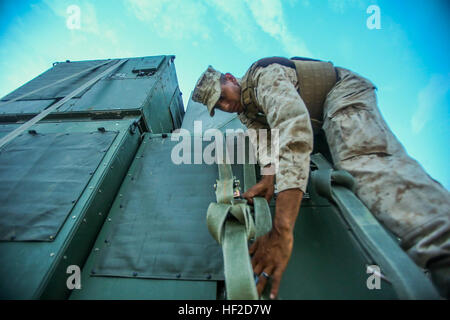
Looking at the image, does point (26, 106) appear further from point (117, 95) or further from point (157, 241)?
point (157, 241)

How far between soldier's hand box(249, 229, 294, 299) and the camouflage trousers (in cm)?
52

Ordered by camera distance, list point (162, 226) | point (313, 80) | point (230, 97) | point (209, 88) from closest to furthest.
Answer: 1. point (162, 226)
2. point (313, 80)
3. point (230, 97)
4. point (209, 88)

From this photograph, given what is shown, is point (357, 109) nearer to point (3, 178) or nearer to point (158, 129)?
point (158, 129)

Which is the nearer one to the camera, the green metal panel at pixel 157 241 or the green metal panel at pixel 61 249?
the green metal panel at pixel 61 249

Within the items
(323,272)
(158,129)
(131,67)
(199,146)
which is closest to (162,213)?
(199,146)

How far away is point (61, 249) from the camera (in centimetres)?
121

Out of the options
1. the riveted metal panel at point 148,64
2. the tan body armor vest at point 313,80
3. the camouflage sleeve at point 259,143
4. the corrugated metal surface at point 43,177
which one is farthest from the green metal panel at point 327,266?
the riveted metal panel at point 148,64

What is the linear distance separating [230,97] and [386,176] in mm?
Result: 1377

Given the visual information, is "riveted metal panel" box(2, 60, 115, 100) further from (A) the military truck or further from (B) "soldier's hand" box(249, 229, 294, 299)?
(B) "soldier's hand" box(249, 229, 294, 299)

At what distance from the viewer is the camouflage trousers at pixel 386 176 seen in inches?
34.5

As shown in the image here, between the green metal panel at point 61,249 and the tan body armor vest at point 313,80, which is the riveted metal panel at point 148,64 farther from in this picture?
the tan body armor vest at point 313,80

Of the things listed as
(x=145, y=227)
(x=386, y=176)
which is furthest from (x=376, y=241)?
(x=145, y=227)

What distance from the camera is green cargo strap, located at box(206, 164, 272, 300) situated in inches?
30.2
